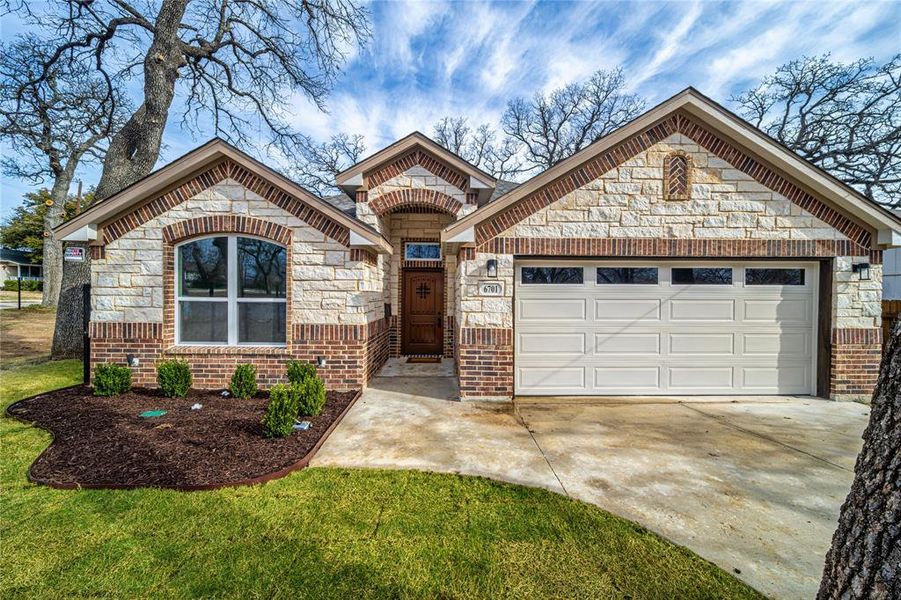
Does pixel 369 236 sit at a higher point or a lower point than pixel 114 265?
higher

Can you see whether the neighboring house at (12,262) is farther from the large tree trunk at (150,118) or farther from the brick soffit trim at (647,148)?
the brick soffit trim at (647,148)

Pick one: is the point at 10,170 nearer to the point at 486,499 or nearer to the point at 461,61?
the point at 461,61

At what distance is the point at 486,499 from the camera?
3.42 m

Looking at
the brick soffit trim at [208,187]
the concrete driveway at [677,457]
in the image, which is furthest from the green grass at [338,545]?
the brick soffit trim at [208,187]

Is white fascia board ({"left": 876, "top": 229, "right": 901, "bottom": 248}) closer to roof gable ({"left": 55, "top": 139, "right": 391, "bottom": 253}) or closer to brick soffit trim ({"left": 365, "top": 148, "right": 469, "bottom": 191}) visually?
brick soffit trim ({"left": 365, "top": 148, "right": 469, "bottom": 191})

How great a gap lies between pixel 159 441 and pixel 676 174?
8874 mm

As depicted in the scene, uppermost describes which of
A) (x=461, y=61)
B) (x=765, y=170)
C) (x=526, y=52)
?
(x=461, y=61)

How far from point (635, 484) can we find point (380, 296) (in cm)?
662

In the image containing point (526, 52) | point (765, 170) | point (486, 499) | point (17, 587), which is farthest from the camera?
point (526, 52)

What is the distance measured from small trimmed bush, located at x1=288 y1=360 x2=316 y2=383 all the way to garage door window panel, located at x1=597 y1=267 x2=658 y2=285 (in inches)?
214

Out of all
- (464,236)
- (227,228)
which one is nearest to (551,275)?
(464,236)

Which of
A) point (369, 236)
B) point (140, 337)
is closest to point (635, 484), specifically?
point (369, 236)

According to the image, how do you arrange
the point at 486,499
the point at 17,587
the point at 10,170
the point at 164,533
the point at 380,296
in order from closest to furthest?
the point at 17,587 → the point at 164,533 → the point at 486,499 → the point at 380,296 → the point at 10,170

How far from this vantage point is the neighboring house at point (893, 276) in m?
12.6
